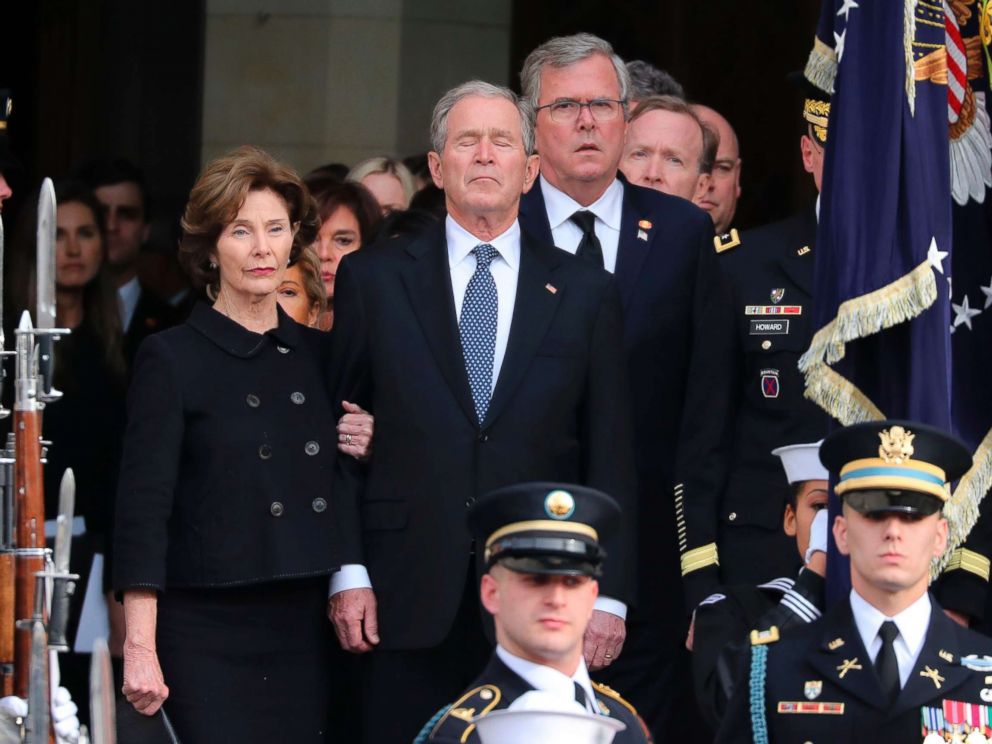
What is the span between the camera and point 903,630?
4.94 metres

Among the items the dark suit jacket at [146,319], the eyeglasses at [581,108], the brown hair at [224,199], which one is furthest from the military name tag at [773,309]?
the dark suit jacket at [146,319]

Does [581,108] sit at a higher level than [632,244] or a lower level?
higher

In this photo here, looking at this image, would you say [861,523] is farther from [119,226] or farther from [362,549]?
[119,226]

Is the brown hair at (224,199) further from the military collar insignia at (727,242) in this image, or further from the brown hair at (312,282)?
the military collar insignia at (727,242)

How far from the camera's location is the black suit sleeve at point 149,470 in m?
5.47

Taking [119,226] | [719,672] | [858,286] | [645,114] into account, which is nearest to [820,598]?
[719,672]

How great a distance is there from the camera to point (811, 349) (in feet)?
18.3

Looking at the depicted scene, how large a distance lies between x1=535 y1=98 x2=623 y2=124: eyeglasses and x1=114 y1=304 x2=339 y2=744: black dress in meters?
1.11

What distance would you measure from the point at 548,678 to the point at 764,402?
1823 millimetres

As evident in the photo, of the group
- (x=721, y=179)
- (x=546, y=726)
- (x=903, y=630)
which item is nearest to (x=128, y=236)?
(x=721, y=179)

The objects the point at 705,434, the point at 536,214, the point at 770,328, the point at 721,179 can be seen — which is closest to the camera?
→ the point at 705,434

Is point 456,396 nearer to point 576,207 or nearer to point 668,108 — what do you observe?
point 576,207

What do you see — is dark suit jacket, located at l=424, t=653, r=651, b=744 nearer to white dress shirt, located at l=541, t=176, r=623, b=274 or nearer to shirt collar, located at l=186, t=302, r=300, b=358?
shirt collar, located at l=186, t=302, r=300, b=358

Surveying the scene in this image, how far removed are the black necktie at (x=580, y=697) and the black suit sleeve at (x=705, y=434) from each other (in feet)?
4.58
